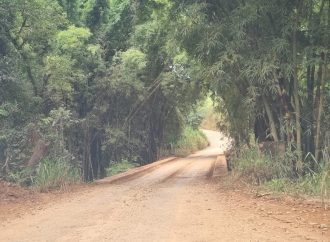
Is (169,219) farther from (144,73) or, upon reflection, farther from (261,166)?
(144,73)

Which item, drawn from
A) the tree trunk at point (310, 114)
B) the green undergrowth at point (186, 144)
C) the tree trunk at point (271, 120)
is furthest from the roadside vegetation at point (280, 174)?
the green undergrowth at point (186, 144)

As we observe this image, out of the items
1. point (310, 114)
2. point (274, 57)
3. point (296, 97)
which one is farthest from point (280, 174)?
point (274, 57)

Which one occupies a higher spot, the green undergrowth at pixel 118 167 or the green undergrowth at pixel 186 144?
the green undergrowth at pixel 186 144

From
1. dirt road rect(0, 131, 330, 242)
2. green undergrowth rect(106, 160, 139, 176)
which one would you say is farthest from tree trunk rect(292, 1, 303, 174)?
green undergrowth rect(106, 160, 139, 176)

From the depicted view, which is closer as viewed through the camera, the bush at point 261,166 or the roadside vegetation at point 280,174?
the roadside vegetation at point 280,174

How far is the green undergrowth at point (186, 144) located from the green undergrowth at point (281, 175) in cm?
1574

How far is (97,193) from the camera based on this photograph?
37.9 ft

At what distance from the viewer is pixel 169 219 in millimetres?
7527

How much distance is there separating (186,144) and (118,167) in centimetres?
1373

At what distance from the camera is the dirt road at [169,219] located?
20.7 ft

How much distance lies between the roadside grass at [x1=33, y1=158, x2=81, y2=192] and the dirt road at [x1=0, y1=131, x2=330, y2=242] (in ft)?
4.48

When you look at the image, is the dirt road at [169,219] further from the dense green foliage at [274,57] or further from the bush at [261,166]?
the dense green foliage at [274,57]

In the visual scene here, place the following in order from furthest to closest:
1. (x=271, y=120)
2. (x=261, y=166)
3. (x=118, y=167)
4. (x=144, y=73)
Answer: (x=118, y=167) → (x=144, y=73) → (x=271, y=120) → (x=261, y=166)

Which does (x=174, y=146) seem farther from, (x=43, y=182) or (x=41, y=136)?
(x=43, y=182)
